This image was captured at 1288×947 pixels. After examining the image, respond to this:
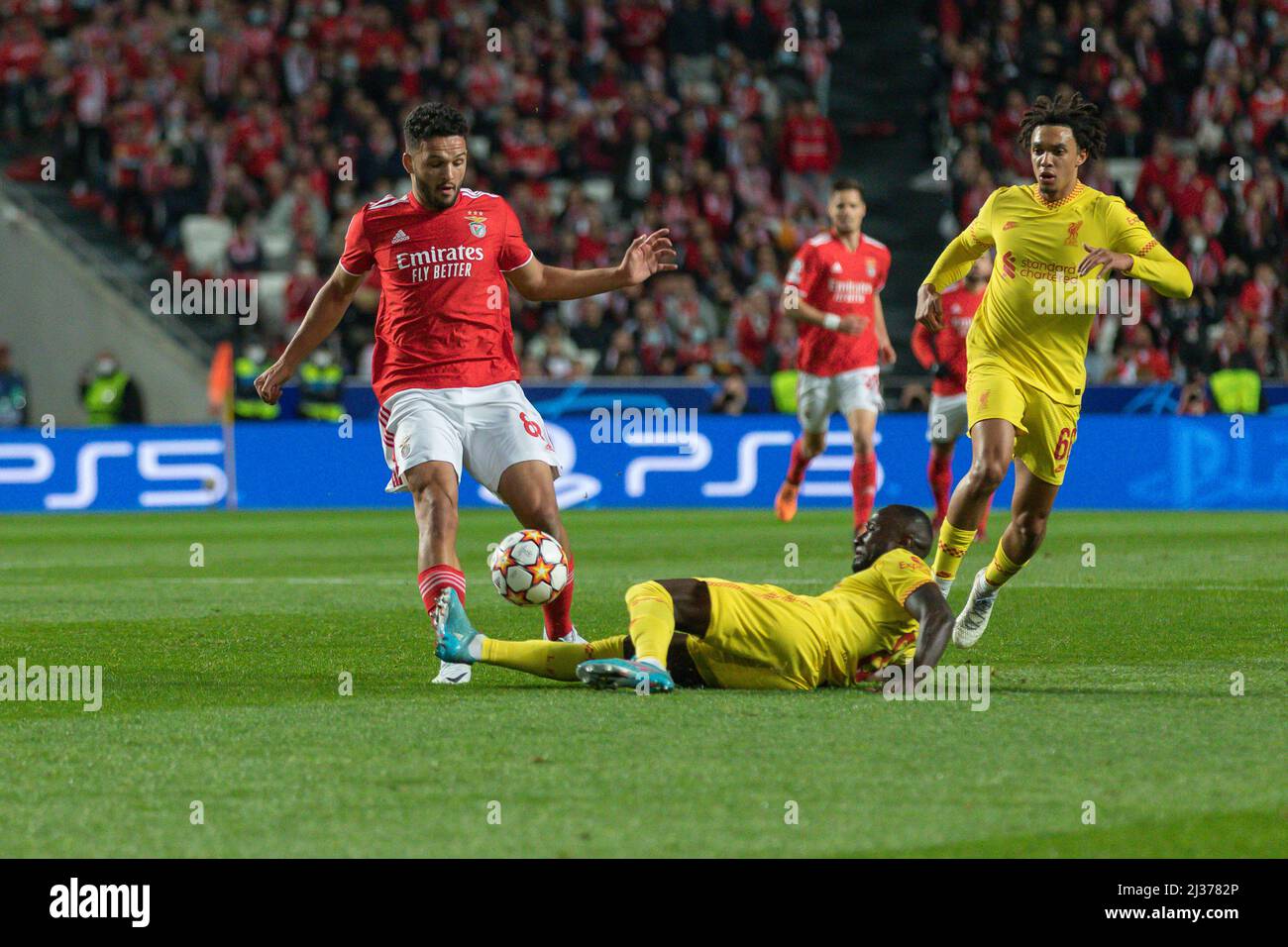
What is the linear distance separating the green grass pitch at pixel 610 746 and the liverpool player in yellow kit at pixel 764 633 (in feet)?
0.50

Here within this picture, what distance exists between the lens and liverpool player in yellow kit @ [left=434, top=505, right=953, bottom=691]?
661 cm

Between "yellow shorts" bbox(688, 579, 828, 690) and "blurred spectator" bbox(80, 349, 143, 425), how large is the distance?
16.0m

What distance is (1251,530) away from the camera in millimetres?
15555

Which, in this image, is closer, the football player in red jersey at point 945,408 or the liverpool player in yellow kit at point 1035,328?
the liverpool player in yellow kit at point 1035,328

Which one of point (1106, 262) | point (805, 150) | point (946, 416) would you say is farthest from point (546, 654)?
point (805, 150)

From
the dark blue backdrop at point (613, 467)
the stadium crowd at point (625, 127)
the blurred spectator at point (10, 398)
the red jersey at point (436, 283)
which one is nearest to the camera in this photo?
the red jersey at point (436, 283)

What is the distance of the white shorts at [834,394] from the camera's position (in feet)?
46.9

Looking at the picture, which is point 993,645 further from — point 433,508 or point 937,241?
point 937,241

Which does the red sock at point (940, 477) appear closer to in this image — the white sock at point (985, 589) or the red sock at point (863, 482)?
the red sock at point (863, 482)

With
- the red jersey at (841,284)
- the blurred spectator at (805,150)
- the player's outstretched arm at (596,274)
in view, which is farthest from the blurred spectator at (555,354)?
the player's outstretched arm at (596,274)

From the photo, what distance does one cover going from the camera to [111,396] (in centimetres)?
2178
